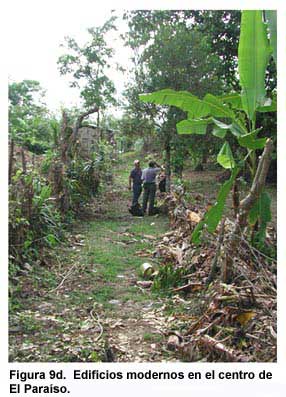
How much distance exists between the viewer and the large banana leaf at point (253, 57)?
11.6ft

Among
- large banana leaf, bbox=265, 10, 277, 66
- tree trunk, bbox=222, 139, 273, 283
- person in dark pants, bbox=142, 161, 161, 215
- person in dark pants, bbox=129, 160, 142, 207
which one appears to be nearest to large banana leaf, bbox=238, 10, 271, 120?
large banana leaf, bbox=265, 10, 277, 66

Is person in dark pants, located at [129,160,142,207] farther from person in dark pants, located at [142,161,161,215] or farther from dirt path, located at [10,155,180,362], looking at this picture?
dirt path, located at [10,155,180,362]

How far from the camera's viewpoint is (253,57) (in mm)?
3658

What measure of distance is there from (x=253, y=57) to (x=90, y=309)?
90.8 inches

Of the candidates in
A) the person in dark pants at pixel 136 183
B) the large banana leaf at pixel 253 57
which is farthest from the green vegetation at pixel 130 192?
the person in dark pants at pixel 136 183

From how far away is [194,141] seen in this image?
684 centimetres

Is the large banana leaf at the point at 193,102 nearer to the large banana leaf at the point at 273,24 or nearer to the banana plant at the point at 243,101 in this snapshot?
the banana plant at the point at 243,101

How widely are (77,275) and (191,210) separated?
6.20 ft

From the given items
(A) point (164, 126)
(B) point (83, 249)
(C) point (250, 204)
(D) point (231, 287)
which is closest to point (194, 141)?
(A) point (164, 126)

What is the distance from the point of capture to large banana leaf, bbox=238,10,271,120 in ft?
11.6

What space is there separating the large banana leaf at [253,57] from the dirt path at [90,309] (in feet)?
5.89

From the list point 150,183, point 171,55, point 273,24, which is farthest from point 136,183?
point 273,24

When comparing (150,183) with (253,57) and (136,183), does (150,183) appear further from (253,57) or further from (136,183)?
(253,57)

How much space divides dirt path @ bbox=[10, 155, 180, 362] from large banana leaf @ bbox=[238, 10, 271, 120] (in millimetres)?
1796
